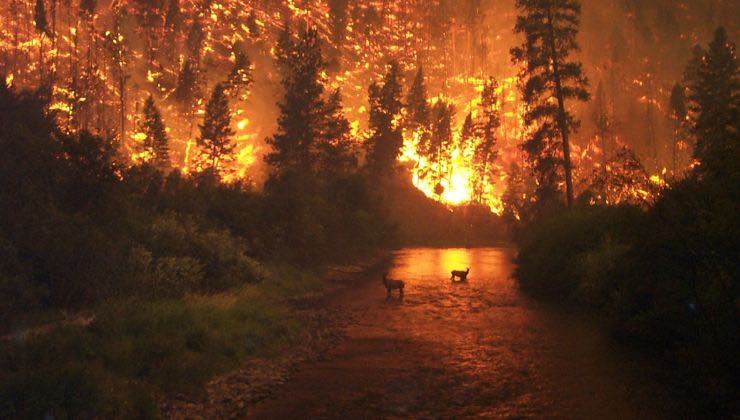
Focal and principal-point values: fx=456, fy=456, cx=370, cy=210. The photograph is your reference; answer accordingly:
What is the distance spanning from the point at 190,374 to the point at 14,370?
3.58 meters

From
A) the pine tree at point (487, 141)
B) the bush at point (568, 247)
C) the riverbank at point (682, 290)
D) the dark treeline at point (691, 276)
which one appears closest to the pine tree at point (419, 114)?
the pine tree at point (487, 141)

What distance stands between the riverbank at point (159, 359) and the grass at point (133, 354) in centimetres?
2

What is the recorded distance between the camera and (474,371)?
1243 centimetres

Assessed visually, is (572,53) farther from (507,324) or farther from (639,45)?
(507,324)

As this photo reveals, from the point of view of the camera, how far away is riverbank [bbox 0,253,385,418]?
8102mm

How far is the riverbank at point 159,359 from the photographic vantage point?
8102mm

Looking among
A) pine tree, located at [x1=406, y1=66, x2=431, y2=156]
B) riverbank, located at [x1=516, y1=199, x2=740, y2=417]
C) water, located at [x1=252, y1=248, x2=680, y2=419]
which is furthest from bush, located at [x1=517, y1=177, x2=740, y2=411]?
pine tree, located at [x1=406, y1=66, x2=431, y2=156]

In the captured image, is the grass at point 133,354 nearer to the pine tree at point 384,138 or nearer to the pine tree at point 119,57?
the pine tree at point 384,138

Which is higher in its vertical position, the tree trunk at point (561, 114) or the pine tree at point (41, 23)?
the pine tree at point (41, 23)

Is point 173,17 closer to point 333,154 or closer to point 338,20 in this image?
point 338,20

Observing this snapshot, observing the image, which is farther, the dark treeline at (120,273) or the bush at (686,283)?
the bush at (686,283)

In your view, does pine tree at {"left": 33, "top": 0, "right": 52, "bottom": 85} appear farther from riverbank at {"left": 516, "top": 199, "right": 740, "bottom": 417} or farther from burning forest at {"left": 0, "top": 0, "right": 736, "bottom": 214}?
riverbank at {"left": 516, "top": 199, "right": 740, "bottom": 417}

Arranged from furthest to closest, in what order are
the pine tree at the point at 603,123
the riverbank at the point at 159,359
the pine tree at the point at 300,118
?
1. the pine tree at the point at 603,123
2. the pine tree at the point at 300,118
3. the riverbank at the point at 159,359

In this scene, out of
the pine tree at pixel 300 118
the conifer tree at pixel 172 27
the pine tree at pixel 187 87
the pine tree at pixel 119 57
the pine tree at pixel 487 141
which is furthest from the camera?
the pine tree at pixel 487 141
